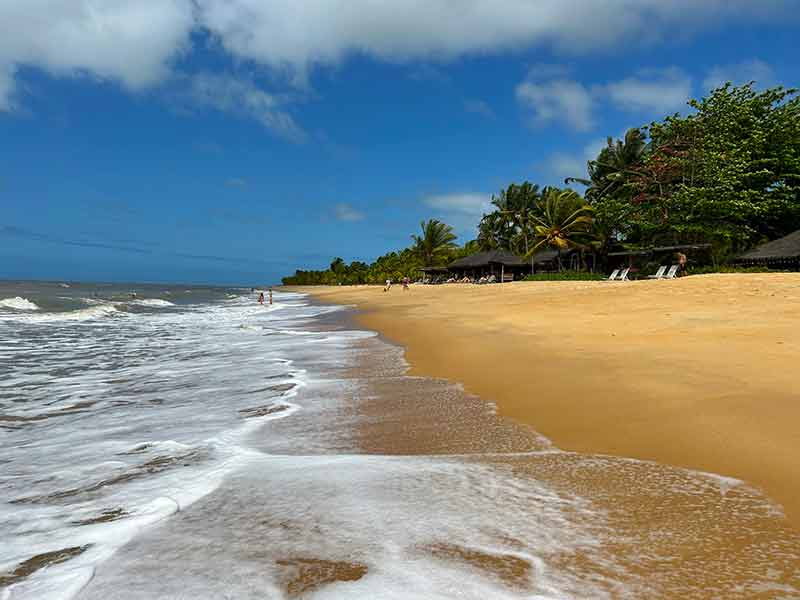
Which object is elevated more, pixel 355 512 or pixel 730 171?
pixel 730 171

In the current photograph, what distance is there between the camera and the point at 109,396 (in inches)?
244

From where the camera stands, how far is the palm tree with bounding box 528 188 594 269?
3828 cm

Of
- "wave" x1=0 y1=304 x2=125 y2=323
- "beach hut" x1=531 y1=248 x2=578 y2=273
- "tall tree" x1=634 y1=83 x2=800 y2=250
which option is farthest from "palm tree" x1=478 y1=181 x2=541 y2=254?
"wave" x1=0 y1=304 x2=125 y2=323

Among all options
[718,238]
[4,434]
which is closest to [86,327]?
[4,434]

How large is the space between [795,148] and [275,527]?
118ft

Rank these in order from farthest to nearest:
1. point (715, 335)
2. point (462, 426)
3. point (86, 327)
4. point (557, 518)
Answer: point (86, 327) < point (715, 335) < point (462, 426) < point (557, 518)

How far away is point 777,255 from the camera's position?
24.3 metres

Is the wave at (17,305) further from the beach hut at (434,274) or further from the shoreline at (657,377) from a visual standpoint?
the beach hut at (434,274)

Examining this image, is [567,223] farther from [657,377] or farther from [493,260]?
[657,377]

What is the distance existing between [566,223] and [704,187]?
11.9 metres

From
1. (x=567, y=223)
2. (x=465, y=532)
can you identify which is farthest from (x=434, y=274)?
(x=465, y=532)

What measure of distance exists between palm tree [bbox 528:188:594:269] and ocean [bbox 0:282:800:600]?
3568cm

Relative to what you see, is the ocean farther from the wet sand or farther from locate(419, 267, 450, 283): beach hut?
locate(419, 267, 450, 283): beach hut

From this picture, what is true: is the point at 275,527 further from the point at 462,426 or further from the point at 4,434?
the point at 4,434
